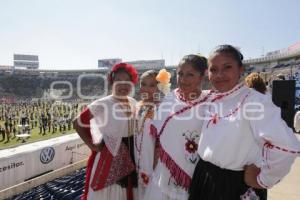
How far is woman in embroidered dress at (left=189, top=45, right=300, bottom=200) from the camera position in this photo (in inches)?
59.9

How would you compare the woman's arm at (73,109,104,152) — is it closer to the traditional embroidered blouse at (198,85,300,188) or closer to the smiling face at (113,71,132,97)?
the smiling face at (113,71,132,97)

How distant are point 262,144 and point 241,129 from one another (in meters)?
0.16

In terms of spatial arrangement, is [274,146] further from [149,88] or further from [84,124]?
[84,124]

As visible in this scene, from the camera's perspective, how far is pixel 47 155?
27.8 feet

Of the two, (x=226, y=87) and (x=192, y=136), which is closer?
(x=226, y=87)

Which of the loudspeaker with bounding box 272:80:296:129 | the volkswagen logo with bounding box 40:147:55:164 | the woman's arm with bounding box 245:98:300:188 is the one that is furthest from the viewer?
the volkswagen logo with bounding box 40:147:55:164

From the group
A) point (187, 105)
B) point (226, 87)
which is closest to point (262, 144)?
point (226, 87)

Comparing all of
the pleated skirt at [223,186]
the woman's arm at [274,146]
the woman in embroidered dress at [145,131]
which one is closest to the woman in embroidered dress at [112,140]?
the woman in embroidered dress at [145,131]

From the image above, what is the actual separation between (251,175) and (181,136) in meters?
0.69

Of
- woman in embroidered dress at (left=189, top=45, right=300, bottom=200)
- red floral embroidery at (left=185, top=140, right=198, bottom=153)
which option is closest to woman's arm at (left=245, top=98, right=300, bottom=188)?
woman in embroidered dress at (left=189, top=45, right=300, bottom=200)

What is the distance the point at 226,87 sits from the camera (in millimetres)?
1919

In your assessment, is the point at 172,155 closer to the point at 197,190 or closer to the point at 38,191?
the point at 197,190

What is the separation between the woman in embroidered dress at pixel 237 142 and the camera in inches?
59.9

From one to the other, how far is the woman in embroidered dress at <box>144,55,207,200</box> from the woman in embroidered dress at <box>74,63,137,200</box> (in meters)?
0.48
